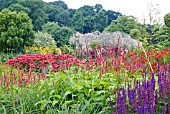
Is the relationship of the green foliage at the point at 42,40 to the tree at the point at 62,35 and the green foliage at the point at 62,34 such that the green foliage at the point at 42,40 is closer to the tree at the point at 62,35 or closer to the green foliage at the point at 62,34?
the green foliage at the point at 62,34

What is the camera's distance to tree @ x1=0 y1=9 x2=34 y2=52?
19281 millimetres

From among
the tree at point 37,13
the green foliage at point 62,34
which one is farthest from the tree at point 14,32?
the tree at point 37,13

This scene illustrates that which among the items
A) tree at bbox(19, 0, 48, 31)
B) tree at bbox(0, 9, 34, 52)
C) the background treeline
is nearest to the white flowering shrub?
the background treeline

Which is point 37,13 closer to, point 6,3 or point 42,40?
point 6,3

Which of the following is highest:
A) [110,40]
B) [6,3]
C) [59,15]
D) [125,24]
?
[6,3]

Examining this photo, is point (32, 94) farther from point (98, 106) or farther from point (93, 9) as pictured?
point (93, 9)

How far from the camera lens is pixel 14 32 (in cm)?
1955

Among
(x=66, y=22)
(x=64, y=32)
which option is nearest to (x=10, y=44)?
(x=64, y=32)

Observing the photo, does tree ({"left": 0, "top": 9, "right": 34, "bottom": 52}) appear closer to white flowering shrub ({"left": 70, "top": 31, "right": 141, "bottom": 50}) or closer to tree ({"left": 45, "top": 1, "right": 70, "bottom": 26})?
white flowering shrub ({"left": 70, "top": 31, "right": 141, "bottom": 50})

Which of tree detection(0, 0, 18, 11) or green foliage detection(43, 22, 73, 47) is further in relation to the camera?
tree detection(0, 0, 18, 11)

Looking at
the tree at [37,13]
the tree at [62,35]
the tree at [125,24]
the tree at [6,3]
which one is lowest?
the tree at [62,35]

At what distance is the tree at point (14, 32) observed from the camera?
1928 centimetres

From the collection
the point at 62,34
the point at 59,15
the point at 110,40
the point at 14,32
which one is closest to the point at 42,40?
the point at 14,32

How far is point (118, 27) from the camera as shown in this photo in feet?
77.9
